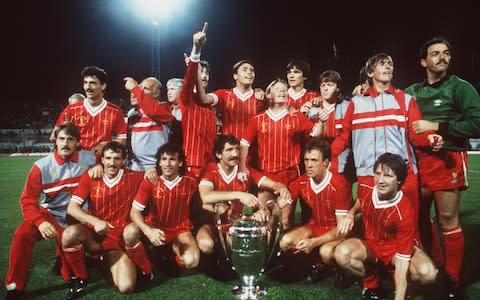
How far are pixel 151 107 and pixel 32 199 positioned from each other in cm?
128

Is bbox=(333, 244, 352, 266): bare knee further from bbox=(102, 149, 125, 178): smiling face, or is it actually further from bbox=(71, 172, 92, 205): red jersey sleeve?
bbox=(71, 172, 92, 205): red jersey sleeve

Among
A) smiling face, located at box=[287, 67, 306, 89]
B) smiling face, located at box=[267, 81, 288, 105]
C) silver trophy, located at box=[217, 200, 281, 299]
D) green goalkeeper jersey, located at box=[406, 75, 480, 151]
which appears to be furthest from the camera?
smiling face, located at box=[287, 67, 306, 89]

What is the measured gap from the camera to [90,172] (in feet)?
11.7

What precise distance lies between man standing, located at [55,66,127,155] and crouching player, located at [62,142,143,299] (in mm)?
568

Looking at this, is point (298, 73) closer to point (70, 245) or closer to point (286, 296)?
point (286, 296)

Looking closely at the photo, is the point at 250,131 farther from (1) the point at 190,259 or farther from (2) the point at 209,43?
(2) the point at 209,43

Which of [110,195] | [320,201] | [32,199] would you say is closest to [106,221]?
[110,195]

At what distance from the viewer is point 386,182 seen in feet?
9.93

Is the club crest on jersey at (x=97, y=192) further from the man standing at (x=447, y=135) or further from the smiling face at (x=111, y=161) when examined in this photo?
the man standing at (x=447, y=135)

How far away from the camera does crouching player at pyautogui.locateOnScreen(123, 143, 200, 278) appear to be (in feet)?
11.8

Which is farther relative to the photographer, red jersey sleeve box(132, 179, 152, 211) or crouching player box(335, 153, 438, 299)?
red jersey sleeve box(132, 179, 152, 211)

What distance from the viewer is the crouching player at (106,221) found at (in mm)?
3264

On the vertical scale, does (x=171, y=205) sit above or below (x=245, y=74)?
below

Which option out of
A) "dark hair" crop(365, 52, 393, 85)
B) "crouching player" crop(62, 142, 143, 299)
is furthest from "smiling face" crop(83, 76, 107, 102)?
"dark hair" crop(365, 52, 393, 85)
